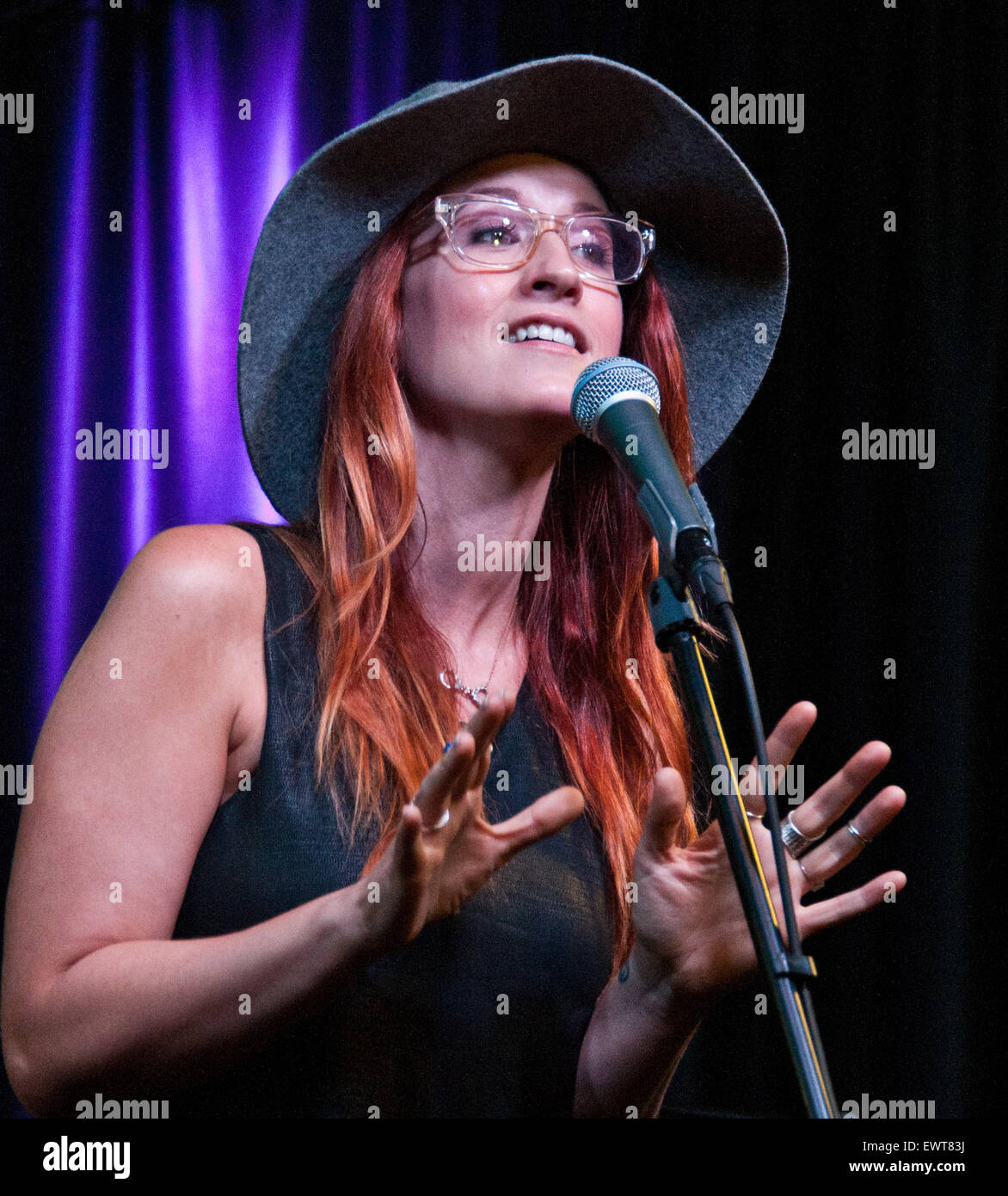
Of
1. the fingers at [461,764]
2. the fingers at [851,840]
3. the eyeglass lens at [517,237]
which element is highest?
the eyeglass lens at [517,237]

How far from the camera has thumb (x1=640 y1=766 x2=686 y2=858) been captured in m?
1.18

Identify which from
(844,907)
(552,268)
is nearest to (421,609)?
(552,268)

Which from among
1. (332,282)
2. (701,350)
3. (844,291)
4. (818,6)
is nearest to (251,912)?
(332,282)

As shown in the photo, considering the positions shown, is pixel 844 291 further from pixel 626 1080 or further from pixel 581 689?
pixel 626 1080

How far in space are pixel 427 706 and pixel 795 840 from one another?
518 millimetres

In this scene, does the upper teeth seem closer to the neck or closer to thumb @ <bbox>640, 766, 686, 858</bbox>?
the neck

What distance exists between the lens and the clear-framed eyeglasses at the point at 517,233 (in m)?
1.69

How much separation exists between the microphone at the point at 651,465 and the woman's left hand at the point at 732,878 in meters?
0.29

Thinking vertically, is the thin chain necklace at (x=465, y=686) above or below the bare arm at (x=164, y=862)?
above

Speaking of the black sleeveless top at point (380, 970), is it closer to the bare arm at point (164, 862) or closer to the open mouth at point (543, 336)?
the bare arm at point (164, 862)

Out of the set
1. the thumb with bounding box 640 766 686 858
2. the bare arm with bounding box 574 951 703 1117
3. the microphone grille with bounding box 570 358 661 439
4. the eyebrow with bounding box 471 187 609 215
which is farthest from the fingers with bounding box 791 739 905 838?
the eyebrow with bounding box 471 187 609 215

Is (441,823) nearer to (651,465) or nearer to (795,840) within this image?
(651,465)

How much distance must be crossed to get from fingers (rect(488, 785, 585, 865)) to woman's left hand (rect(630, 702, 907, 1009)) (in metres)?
0.23

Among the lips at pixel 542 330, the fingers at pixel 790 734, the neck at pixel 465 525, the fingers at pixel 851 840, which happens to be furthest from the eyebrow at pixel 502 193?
the fingers at pixel 851 840
